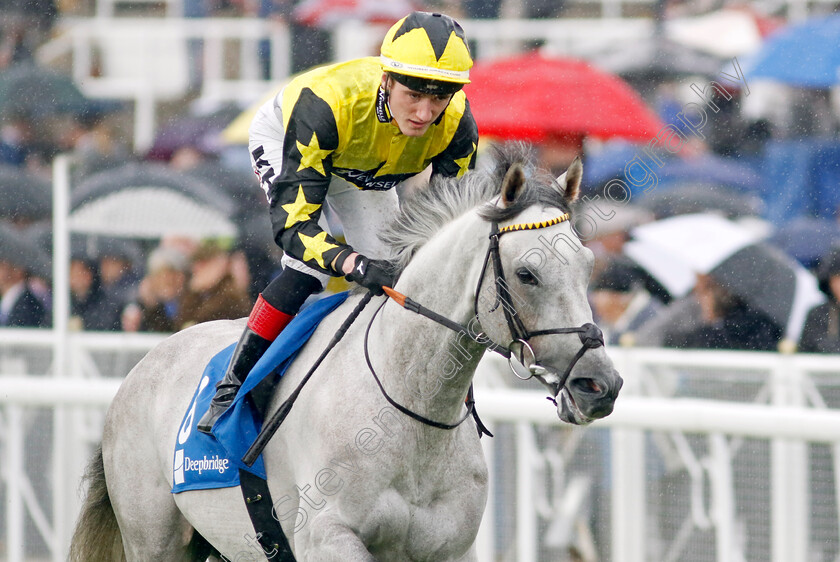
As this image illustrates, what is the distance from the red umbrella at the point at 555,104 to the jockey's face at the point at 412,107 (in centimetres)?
398

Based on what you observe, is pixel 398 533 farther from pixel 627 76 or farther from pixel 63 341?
pixel 627 76

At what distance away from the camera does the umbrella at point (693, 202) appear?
801 cm

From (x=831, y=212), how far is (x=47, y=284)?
5.74 metres

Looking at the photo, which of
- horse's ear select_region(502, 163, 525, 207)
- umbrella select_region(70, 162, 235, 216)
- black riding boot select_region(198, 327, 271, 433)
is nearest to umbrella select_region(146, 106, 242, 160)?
umbrella select_region(70, 162, 235, 216)

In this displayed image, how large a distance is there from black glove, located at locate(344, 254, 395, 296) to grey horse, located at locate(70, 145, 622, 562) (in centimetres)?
5

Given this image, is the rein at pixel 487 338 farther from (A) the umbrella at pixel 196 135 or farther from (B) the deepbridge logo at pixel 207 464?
(A) the umbrella at pixel 196 135

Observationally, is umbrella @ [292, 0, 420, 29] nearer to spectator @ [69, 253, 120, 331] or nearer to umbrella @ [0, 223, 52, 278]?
spectator @ [69, 253, 120, 331]

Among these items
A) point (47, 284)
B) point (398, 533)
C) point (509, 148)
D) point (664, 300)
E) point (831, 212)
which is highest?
point (509, 148)

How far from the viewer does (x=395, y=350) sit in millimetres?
3365

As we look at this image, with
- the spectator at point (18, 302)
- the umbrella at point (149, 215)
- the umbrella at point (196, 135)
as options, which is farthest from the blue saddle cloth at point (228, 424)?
the umbrella at point (196, 135)

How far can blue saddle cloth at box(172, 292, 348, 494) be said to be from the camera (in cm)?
366

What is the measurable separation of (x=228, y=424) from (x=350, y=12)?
944 cm

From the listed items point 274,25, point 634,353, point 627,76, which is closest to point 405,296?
point 634,353

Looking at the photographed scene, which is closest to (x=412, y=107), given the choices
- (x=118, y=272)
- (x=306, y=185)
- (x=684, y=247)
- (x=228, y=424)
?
A: (x=306, y=185)
